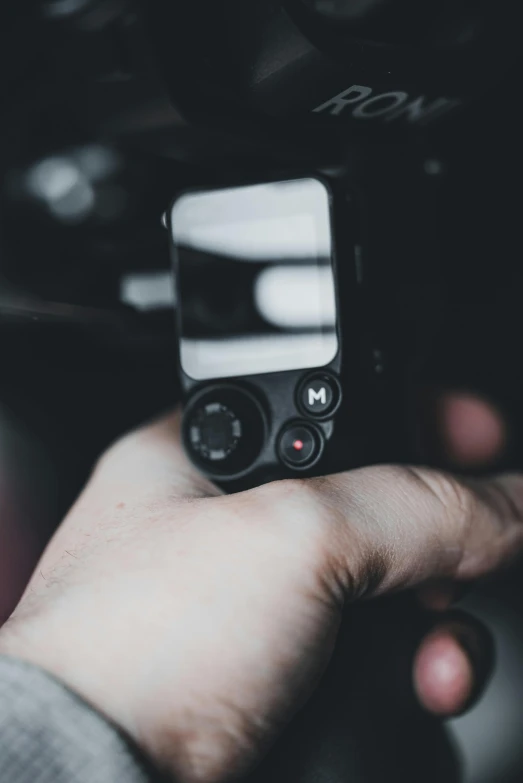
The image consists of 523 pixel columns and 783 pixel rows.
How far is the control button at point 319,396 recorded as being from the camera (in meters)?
0.48

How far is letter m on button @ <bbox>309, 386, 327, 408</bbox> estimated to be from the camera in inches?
18.8

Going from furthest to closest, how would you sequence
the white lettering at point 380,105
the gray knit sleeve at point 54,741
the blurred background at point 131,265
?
the blurred background at point 131,265, the white lettering at point 380,105, the gray knit sleeve at point 54,741

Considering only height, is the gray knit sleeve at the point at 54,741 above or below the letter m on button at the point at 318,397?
below

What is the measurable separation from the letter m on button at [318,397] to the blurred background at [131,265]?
12 centimetres

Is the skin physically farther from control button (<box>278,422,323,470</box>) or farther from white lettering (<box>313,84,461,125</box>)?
white lettering (<box>313,84,461,125</box>)

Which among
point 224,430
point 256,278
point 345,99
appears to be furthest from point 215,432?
point 345,99

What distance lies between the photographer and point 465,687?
558mm

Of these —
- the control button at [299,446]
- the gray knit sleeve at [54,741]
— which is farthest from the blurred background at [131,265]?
the gray knit sleeve at [54,741]

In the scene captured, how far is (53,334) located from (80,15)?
26 cm

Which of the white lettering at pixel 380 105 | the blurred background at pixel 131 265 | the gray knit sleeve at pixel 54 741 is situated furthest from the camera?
the blurred background at pixel 131 265

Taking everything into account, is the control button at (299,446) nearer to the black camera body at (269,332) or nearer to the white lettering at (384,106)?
the black camera body at (269,332)

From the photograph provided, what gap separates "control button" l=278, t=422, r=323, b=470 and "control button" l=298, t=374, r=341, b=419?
12 mm

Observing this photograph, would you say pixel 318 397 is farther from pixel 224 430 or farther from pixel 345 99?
pixel 345 99

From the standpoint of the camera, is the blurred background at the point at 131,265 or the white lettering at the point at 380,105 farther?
the blurred background at the point at 131,265
